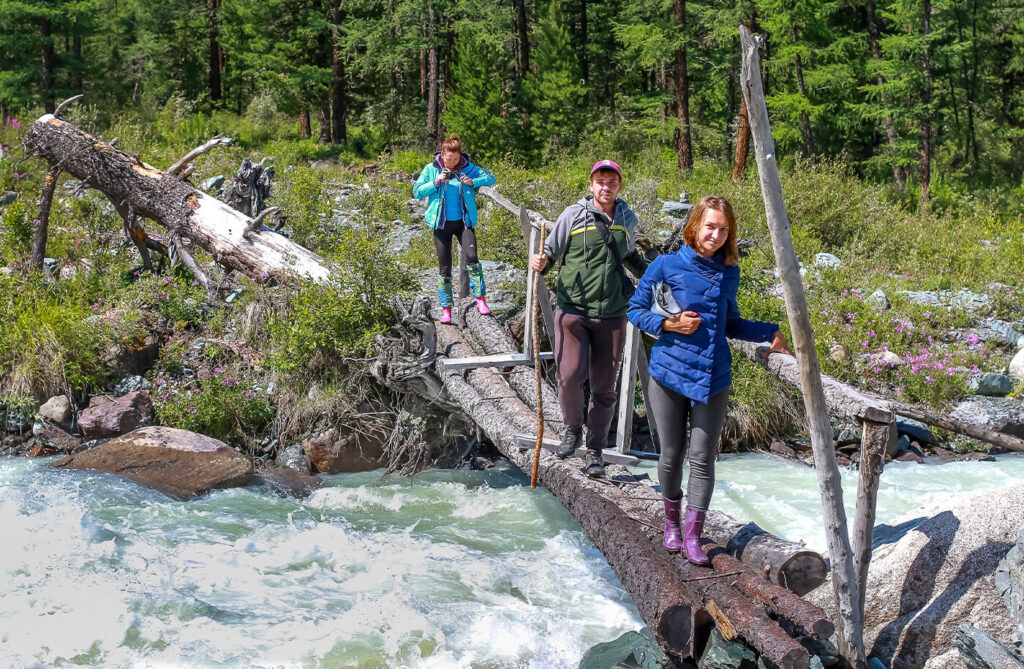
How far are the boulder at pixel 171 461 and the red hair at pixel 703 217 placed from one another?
5011 millimetres

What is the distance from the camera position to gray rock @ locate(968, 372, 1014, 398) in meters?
9.91

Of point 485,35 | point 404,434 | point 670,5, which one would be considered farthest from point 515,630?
point 485,35

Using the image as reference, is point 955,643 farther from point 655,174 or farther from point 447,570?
point 655,174

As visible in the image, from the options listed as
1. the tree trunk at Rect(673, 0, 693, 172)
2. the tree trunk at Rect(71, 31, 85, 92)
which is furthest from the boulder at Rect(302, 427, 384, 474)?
the tree trunk at Rect(71, 31, 85, 92)

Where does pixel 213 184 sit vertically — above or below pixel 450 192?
above

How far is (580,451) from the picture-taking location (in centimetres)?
569

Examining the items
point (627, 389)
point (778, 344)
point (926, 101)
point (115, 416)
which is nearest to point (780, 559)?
point (778, 344)

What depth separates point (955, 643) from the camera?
13.0ft

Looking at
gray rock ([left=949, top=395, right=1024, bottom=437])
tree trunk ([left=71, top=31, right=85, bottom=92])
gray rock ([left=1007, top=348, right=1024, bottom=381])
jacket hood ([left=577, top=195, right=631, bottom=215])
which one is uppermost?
tree trunk ([left=71, top=31, right=85, bottom=92])

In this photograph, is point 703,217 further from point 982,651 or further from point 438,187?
point 438,187

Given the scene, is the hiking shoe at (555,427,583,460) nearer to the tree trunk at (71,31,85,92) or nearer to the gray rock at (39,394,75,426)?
the gray rock at (39,394,75,426)

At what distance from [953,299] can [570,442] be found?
8730 millimetres

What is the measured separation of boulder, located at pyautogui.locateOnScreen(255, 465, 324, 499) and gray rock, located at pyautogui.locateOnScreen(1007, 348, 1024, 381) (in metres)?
8.09

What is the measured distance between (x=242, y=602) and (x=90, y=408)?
14.7ft
